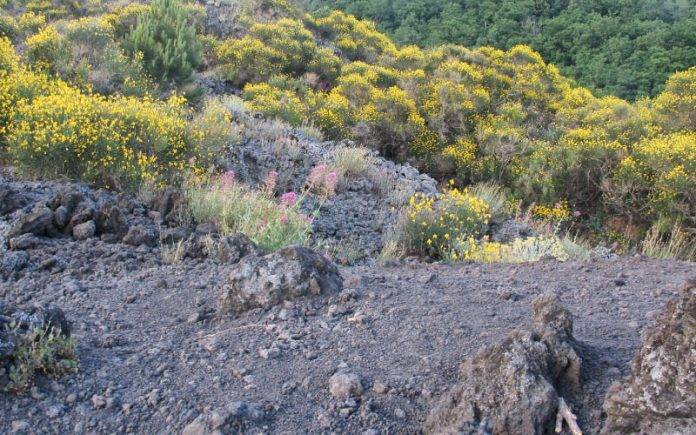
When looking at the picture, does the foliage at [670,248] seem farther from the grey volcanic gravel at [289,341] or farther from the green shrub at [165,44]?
the green shrub at [165,44]

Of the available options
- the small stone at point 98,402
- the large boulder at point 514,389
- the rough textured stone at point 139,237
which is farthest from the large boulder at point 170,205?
the large boulder at point 514,389

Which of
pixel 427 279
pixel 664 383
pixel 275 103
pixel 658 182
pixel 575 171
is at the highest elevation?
pixel 664 383

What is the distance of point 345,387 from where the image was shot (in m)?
2.51

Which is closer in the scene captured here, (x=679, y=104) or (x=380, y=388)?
(x=380, y=388)

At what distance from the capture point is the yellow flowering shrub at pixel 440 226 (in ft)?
22.8

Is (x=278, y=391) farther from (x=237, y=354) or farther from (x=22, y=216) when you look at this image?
(x=22, y=216)

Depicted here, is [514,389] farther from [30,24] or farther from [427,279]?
[30,24]

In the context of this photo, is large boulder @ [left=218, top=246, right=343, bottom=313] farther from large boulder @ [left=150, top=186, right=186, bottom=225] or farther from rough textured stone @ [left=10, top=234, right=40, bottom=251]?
large boulder @ [left=150, top=186, right=186, bottom=225]

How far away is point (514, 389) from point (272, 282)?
151cm

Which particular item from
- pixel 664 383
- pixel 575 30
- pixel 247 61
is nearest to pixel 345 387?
Result: pixel 664 383

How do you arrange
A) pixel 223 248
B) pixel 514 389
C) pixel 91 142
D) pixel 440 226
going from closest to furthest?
pixel 514 389 → pixel 223 248 → pixel 91 142 → pixel 440 226

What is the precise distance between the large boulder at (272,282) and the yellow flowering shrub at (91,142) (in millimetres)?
3323

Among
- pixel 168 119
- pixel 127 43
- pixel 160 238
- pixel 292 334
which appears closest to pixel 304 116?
pixel 127 43

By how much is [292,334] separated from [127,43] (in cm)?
1081
